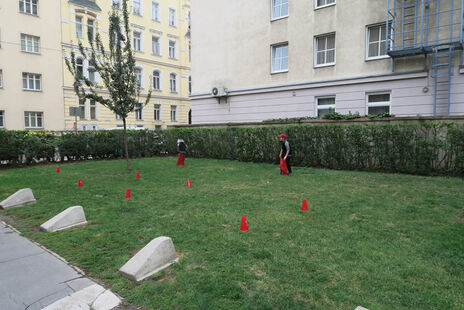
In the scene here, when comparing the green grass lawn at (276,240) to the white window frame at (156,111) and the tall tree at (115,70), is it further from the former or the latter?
the white window frame at (156,111)

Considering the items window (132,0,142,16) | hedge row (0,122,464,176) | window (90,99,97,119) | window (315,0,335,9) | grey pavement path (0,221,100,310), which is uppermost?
window (132,0,142,16)

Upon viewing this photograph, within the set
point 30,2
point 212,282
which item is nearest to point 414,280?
point 212,282

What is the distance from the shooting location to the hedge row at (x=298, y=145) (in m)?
9.55

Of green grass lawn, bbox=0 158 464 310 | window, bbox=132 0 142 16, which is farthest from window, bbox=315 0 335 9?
window, bbox=132 0 142 16

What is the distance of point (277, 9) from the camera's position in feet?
56.4

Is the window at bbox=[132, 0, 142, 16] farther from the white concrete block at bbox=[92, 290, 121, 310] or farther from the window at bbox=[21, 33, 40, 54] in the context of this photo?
the white concrete block at bbox=[92, 290, 121, 310]

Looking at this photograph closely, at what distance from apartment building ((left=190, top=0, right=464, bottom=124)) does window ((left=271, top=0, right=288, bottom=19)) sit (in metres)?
0.05

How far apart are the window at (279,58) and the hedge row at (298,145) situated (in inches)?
202

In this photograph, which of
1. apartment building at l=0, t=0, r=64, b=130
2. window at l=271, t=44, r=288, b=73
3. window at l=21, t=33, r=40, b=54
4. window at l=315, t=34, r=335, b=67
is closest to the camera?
window at l=315, t=34, r=335, b=67

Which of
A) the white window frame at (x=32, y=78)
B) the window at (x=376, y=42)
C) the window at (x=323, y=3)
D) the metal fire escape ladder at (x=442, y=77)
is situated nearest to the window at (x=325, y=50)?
the window at (x=323, y=3)

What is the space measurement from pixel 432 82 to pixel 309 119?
5063 mm

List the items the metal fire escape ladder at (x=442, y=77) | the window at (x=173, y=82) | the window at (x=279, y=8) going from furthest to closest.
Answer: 1. the window at (x=173, y=82)
2. the window at (x=279, y=8)
3. the metal fire escape ladder at (x=442, y=77)

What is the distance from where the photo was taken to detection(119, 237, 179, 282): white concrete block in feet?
11.6

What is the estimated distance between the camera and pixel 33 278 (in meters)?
3.62
